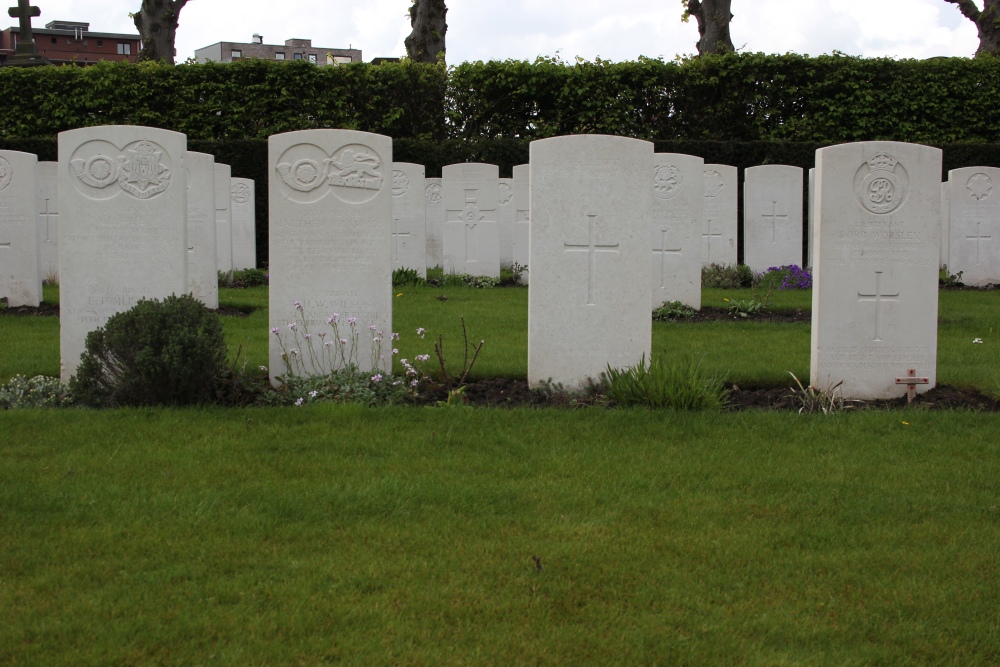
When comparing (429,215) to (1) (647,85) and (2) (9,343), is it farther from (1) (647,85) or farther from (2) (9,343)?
(2) (9,343)

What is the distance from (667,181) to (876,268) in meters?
4.38

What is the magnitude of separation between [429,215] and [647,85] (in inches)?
193

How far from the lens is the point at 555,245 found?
625 centimetres

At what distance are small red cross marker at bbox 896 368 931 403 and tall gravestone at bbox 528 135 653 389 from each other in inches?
67.4

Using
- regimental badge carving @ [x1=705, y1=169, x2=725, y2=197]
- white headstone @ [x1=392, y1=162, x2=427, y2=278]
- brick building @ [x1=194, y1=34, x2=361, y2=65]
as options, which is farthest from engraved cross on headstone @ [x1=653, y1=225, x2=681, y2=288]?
brick building @ [x1=194, y1=34, x2=361, y2=65]

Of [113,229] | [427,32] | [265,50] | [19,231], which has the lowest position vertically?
[113,229]

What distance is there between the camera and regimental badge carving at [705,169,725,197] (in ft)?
42.7

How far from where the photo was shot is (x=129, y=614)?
2998mm

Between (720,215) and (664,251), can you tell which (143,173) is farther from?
(720,215)

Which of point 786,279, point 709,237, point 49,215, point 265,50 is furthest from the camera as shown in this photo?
point 265,50

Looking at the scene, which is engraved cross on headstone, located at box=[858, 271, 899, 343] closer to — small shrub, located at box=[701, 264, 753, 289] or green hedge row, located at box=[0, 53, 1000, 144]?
small shrub, located at box=[701, 264, 753, 289]

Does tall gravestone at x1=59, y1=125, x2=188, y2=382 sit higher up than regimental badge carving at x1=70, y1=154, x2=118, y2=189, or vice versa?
regimental badge carving at x1=70, y1=154, x2=118, y2=189

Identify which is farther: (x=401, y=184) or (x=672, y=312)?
(x=401, y=184)

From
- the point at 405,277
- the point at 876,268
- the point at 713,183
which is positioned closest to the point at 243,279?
the point at 405,277
